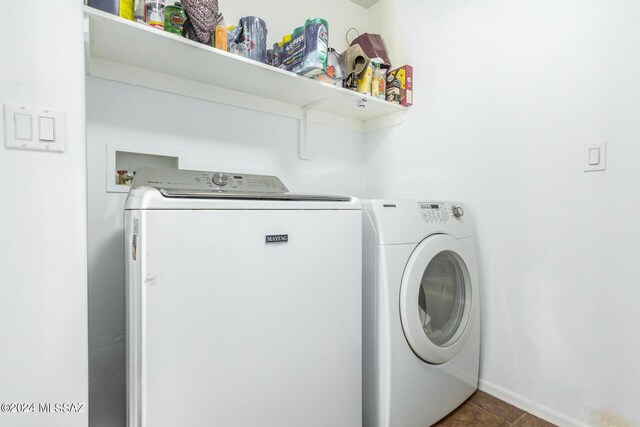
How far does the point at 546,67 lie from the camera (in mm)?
1393

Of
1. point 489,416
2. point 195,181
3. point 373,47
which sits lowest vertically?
point 489,416

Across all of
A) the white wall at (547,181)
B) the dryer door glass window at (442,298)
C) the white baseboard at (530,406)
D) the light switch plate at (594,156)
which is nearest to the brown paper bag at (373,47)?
the white wall at (547,181)

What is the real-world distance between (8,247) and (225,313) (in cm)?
56

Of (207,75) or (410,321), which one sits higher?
(207,75)

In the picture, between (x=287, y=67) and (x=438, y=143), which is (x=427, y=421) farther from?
(x=287, y=67)

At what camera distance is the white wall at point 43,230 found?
30.4 inches

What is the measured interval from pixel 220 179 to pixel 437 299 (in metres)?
1.14

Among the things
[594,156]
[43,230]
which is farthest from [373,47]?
[43,230]

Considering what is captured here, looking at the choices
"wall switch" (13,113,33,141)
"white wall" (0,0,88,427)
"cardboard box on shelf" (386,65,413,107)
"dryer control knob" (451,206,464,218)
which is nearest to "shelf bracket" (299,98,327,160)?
"cardboard box on shelf" (386,65,413,107)

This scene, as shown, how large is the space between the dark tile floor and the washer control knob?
1408mm

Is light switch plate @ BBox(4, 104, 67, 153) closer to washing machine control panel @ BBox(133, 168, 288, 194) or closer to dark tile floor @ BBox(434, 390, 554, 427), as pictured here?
washing machine control panel @ BBox(133, 168, 288, 194)

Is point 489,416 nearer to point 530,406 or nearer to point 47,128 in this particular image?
point 530,406

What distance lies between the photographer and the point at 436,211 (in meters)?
1.42

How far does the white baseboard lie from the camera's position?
1.33 m
